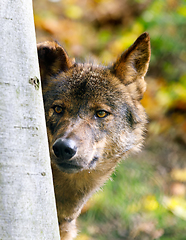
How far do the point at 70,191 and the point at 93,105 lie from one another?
35.8 inches

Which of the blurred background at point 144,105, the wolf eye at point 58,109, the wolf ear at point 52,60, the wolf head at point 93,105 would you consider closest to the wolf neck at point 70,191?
the wolf head at point 93,105

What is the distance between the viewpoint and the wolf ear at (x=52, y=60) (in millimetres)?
2979

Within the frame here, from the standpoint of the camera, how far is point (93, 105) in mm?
2848

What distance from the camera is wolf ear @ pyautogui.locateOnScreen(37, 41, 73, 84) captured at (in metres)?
2.98

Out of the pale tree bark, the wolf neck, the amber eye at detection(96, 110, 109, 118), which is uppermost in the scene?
the pale tree bark

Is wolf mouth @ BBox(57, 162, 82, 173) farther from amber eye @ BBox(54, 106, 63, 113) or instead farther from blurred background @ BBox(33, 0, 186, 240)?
blurred background @ BBox(33, 0, 186, 240)

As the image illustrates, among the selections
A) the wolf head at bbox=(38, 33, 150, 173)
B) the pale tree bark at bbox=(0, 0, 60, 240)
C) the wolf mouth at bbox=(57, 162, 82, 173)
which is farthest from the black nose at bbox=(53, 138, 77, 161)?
the pale tree bark at bbox=(0, 0, 60, 240)

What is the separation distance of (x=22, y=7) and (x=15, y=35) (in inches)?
6.6

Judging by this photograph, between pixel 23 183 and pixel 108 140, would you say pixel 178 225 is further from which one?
pixel 23 183

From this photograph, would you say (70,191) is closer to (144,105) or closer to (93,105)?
(93,105)

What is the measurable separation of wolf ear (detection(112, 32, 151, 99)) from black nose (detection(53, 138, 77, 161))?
4.12 feet

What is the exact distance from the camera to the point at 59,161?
2473 millimetres

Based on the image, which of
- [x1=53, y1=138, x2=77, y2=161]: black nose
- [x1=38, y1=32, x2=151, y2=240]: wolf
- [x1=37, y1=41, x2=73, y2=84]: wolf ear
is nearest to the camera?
[x1=53, y1=138, x2=77, y2=161]: black nose

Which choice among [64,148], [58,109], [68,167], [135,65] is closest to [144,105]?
[135,65]
